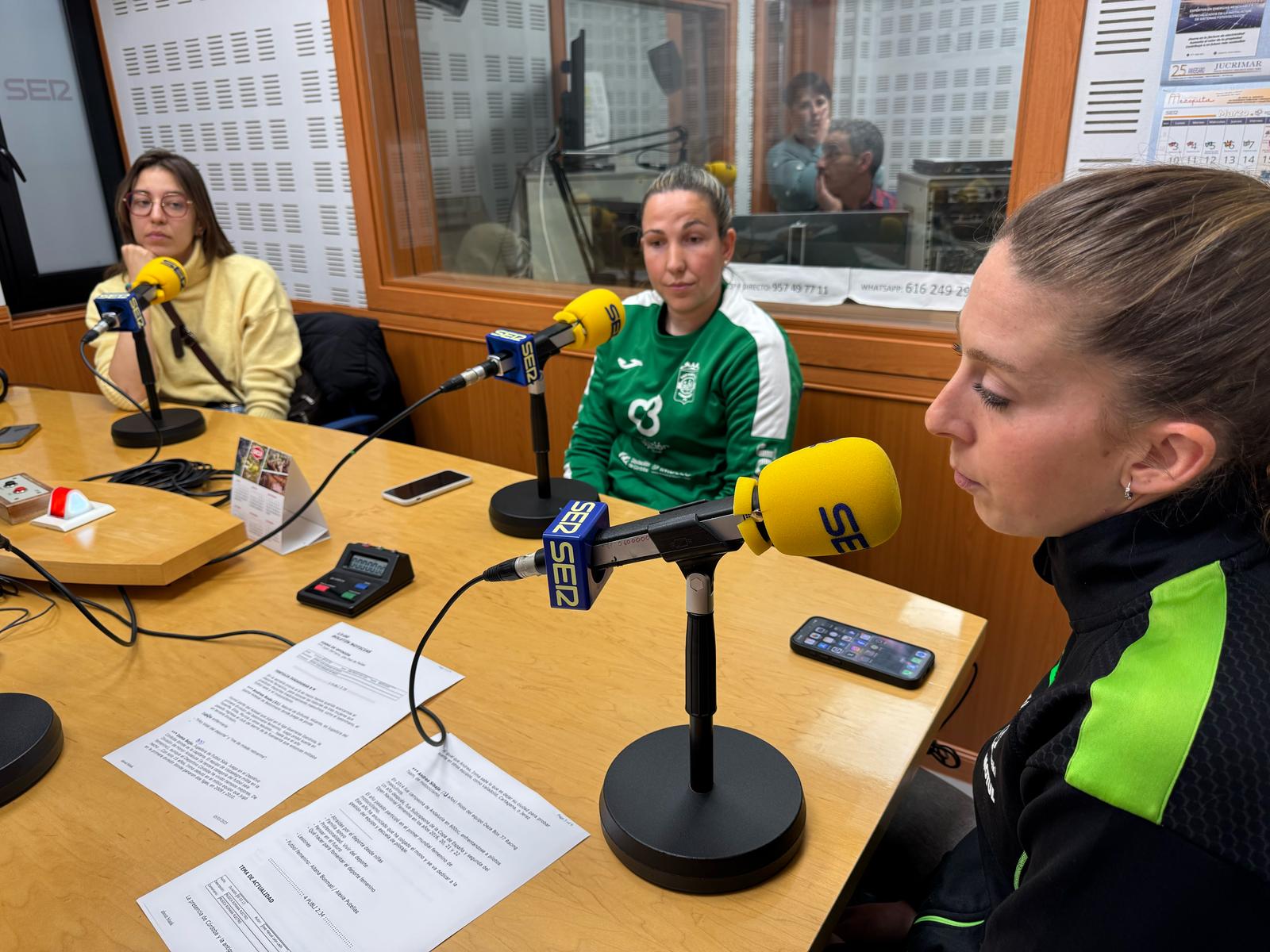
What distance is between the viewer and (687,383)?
1863 mm

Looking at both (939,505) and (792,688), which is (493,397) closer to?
(939,505)

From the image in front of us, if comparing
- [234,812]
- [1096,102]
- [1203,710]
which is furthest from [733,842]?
[1096,102]

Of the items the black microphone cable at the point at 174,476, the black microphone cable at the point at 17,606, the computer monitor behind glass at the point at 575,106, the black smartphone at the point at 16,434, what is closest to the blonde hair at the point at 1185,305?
the black microphone cable at the point at 17,606

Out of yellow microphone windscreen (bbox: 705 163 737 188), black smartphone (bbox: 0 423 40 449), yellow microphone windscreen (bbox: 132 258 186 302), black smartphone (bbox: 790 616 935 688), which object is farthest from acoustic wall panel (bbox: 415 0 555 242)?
black smartphone (bbox: 790 616 935 688)

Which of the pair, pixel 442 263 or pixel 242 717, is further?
pixel 442 263

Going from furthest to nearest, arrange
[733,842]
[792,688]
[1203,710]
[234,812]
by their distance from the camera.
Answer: [792,688] → [234,812] → [733,842] → [1203,710]

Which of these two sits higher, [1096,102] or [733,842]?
[1096,102]

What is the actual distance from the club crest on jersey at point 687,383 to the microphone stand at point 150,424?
1.15m

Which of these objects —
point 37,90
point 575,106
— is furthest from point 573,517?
point 37,90

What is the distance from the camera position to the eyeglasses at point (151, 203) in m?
2.30

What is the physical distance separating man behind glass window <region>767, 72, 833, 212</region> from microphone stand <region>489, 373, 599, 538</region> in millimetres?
1185

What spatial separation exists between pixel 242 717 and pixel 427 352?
2.07 metres

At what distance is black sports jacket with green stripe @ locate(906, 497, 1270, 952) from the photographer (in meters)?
0.56

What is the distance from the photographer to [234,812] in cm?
86
